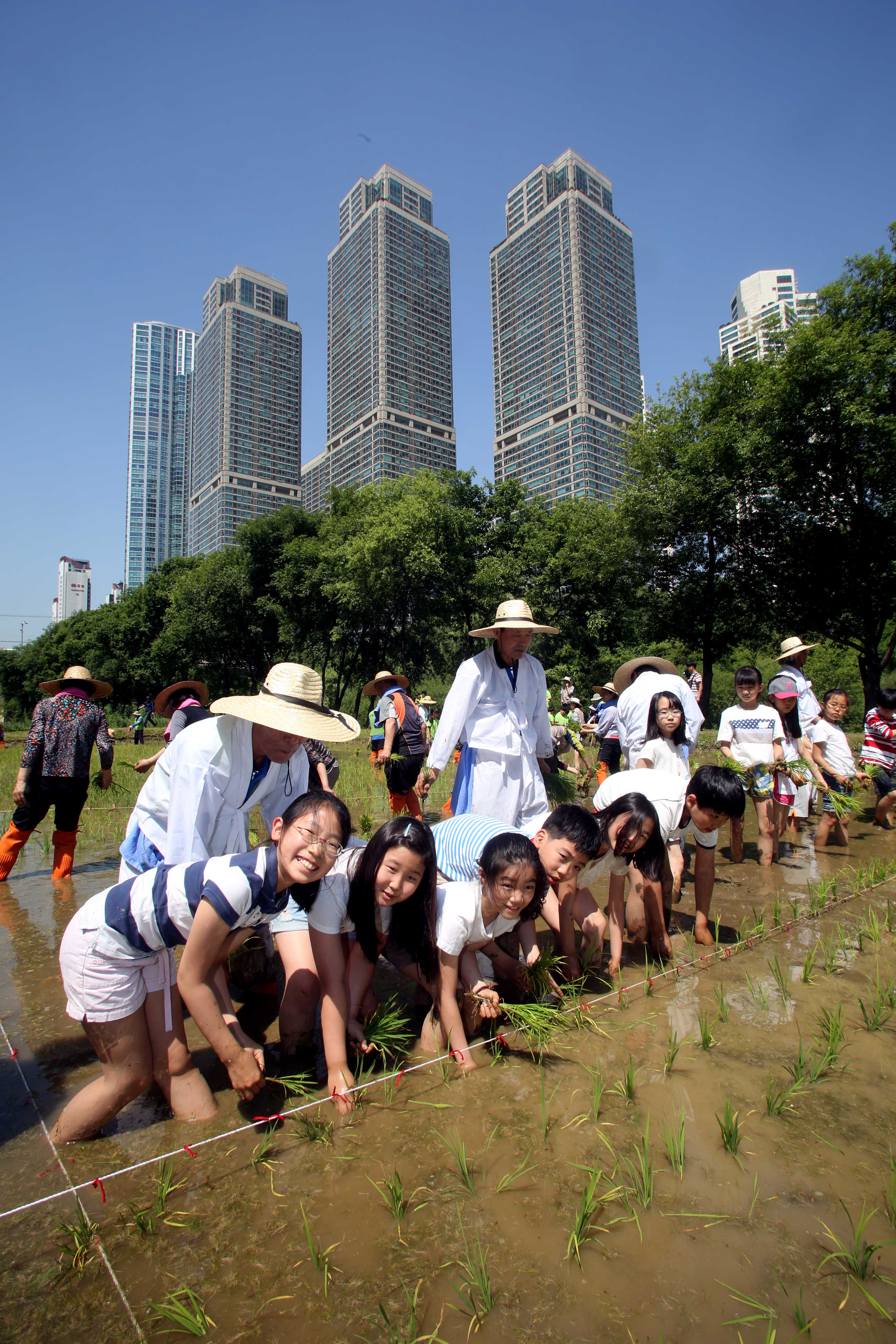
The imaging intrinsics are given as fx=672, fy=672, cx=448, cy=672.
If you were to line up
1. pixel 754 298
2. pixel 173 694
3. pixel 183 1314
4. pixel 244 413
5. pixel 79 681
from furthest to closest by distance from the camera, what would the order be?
pixel 754 298 → pixel 244 413 → pixel 79 681 → pixel 173 694 → pixel 183 1314

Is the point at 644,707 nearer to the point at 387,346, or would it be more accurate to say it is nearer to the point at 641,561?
the point at 641,561

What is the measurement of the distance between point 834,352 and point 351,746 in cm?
1598

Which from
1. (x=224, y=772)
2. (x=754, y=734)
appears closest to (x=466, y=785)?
(x=224, y=772)

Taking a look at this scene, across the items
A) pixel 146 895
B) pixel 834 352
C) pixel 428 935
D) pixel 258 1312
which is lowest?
pixel 258 1312

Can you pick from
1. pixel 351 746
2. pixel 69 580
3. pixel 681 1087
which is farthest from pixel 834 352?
pixel 69 580

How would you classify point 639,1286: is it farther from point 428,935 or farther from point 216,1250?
point 428,935

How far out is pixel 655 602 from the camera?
71.5 feet

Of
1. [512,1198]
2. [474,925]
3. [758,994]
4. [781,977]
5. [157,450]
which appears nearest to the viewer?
[512,1198]

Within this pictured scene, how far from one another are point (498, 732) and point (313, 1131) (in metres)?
2.17

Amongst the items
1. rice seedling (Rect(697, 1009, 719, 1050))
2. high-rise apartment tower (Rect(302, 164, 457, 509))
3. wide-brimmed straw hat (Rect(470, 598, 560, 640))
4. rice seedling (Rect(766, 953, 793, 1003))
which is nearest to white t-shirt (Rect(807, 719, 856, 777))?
rice seedling (Rect(766, 953, 793, 1003))

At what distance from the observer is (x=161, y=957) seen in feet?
7.62

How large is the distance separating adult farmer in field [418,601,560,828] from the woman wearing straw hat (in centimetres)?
195

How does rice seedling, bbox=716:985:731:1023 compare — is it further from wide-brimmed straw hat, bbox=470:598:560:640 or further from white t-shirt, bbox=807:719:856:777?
white t-shirt, bbox=807:719:856:777

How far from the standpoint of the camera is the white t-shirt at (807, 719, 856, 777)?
6449 mm
